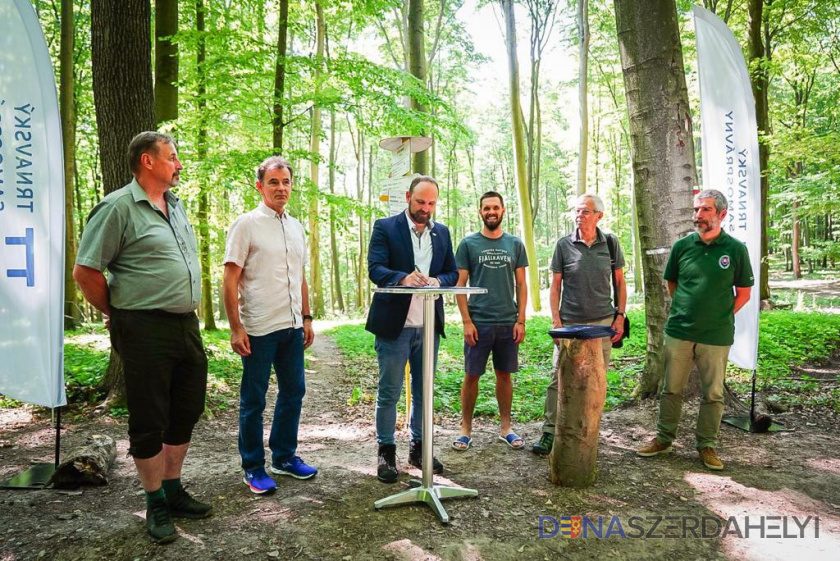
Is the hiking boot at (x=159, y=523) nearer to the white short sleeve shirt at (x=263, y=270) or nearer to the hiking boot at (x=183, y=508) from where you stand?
the hiking boot at (x=183, y=508)

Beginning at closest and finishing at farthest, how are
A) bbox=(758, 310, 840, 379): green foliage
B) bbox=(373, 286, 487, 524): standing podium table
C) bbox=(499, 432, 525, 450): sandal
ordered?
bbox=(373, 286, 487, 524): standing podium table < bbox=(499, 432, 525, 450): sandal < bbox=(758, 310, 840, 379): green foliage

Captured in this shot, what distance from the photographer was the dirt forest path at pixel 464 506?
267 cm

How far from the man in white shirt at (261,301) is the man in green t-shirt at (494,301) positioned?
4.80 feet

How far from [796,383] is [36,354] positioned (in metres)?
7.98

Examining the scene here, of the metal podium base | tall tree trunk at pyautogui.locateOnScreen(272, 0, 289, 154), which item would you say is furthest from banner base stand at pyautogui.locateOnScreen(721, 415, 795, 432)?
tall tree trunk at pyautogui.locateOnScreen(272, 0, 289, 154)

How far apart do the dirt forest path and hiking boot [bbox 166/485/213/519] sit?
63 millimetres

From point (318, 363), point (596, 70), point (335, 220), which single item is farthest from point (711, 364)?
point (596, 70)

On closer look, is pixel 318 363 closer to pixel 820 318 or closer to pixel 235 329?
pixel 235 329

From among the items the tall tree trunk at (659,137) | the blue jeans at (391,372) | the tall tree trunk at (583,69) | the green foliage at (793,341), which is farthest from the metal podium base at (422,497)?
the tall tree trunk at (583,69)

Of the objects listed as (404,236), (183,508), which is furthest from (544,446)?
(183,508)

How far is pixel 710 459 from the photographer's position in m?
3.79

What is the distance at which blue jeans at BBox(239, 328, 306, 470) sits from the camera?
342 cm

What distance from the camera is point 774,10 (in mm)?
11578

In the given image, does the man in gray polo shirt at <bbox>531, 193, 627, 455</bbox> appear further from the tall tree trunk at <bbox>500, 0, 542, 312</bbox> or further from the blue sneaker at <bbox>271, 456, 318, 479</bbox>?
the tall tree trunk at <bbox>500, 0, 542, 312</bbox>
